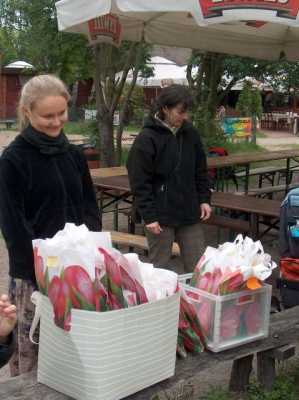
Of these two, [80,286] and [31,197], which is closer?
[80,286]

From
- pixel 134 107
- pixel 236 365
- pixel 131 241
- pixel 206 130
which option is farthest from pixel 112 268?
pixel 134 107

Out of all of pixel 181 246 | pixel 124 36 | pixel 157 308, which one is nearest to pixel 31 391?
pixel 157 308

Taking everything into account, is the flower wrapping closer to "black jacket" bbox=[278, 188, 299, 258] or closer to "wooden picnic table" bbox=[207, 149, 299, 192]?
"black jacket" bbox=[278, 188, 299, 258]

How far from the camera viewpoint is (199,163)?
3984mm

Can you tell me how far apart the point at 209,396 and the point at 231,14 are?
7.47ft

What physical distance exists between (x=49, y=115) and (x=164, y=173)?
1.47 meters

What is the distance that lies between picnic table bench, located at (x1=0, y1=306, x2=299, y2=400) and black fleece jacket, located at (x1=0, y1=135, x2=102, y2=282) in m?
0.49

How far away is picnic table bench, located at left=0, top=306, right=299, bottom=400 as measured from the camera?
7.00 feet

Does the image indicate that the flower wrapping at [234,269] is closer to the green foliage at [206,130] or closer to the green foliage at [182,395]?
the green foliage at [182,395]

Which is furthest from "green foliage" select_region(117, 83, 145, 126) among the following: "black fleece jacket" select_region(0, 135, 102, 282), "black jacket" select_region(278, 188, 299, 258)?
"black fleece jacket" select_region(0, 135, 102, 282)

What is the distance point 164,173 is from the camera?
3.80m

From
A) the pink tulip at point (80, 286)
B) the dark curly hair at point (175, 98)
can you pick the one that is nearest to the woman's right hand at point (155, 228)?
the dark curly hair at point (175, 98)

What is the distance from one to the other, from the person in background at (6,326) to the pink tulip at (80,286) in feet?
0.64

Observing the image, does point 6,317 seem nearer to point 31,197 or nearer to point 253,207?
point 31,197
